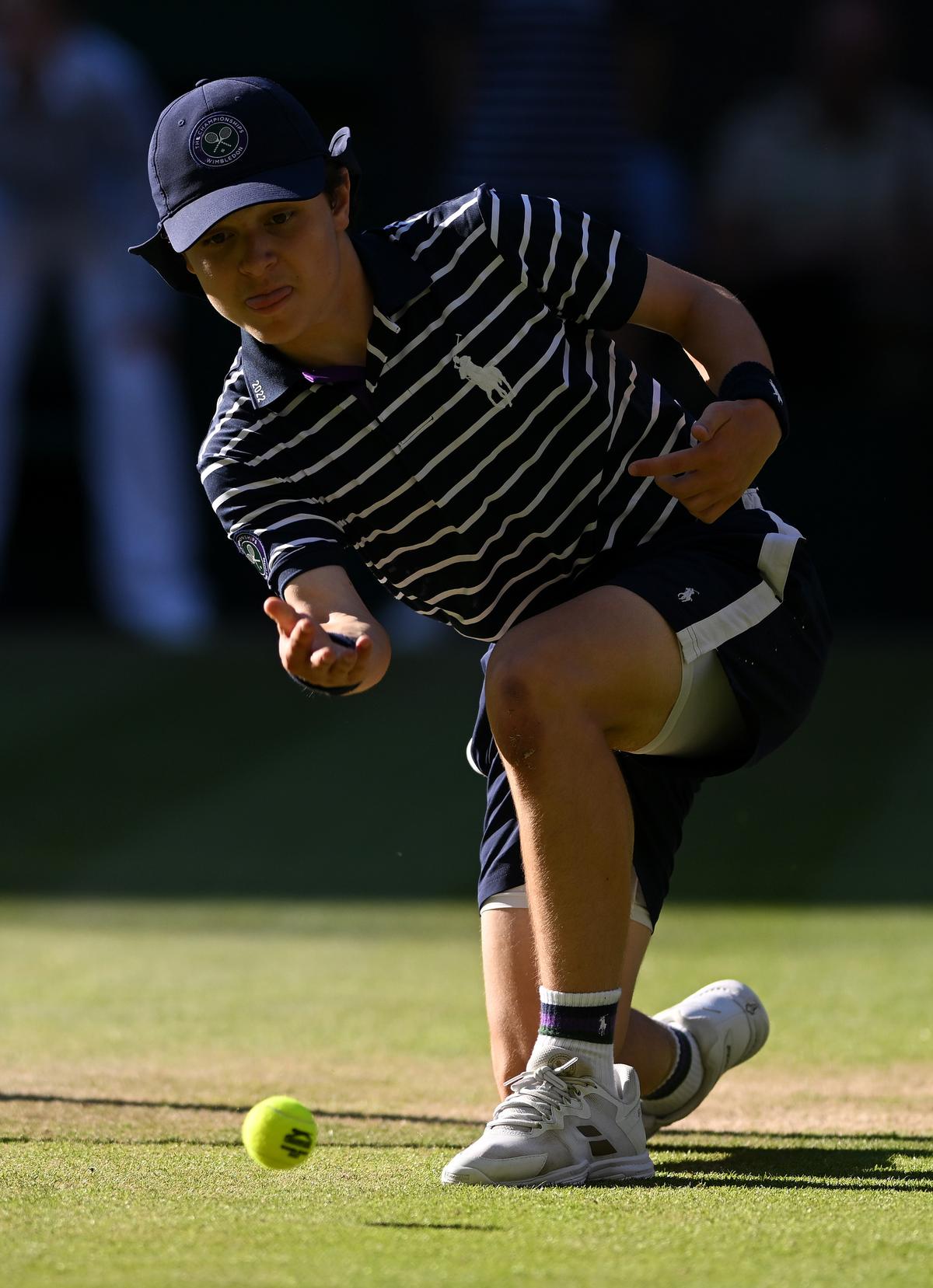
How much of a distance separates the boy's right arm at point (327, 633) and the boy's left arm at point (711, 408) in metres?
0.48

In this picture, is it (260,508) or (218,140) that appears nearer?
(218,140)

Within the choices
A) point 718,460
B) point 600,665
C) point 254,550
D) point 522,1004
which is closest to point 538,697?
point 600,665

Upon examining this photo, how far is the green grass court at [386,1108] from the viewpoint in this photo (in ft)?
8.86

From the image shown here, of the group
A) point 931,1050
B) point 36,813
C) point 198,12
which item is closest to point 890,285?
point 198,12

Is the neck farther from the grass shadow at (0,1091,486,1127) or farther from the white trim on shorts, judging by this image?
the grass shadow at (0,1091,486,1127)

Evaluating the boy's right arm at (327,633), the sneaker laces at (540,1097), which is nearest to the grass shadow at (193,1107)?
the sneaker laces at (540,1097)

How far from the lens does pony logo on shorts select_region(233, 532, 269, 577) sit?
Answer: 3461 millimetres

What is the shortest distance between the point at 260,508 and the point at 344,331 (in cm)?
32

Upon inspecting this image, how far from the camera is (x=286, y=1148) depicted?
3098 mm

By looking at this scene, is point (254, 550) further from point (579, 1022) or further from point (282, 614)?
point (579, 1022)

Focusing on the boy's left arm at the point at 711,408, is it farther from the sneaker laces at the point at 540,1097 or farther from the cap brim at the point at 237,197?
the sneaker laces at the point at 540,1097

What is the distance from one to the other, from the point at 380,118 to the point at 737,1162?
8.06m

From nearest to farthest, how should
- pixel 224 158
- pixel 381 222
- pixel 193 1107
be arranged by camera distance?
pixel 224 158 → pixel 193 1107 → pixel 381 222

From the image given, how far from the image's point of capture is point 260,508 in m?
3.50
